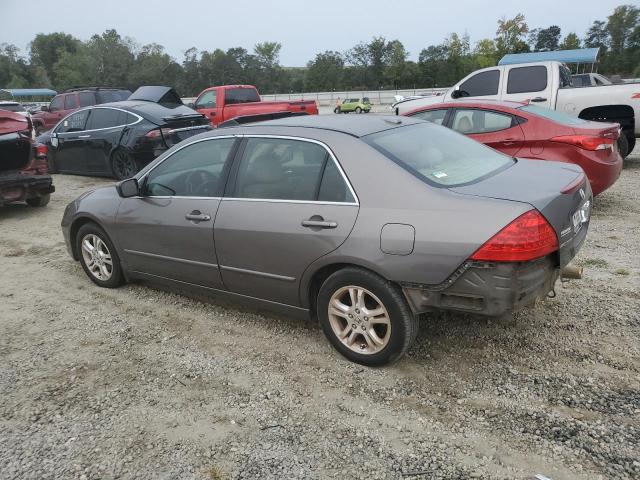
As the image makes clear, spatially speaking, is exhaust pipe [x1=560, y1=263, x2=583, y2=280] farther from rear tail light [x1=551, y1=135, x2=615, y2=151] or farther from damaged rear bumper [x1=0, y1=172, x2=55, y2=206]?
damaged rear bumper [x1=0, y1=172, x2=55, y2=206]

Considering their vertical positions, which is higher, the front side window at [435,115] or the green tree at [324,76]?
the front side window at [435,115]

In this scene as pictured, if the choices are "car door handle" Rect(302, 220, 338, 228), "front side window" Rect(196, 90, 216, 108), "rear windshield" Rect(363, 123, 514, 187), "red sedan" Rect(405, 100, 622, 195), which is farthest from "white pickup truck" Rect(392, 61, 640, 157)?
"car door handle" Rect(302, 220, 338, 228)

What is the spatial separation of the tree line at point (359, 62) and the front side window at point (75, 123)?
2440 inches

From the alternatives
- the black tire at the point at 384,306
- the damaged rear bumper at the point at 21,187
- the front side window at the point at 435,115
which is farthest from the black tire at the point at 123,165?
the black tire at the point at 384,306

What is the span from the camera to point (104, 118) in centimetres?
988

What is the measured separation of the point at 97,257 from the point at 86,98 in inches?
464

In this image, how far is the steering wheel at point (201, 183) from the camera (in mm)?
3832

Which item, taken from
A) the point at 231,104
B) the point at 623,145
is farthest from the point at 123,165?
the point at 623,145

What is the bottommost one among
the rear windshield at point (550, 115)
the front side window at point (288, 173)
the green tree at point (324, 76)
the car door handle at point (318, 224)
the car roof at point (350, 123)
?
the green tree at point (324, 76)

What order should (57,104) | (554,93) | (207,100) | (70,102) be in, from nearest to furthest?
1. (554,93)
2. (207,100)
3. (70,102)
4. (57,104)

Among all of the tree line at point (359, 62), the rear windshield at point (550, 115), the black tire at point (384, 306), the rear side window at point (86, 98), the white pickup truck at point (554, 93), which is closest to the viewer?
the black tire at point (384, 306)

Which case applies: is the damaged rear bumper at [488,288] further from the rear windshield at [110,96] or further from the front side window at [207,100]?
the rear windshield at [110,96]

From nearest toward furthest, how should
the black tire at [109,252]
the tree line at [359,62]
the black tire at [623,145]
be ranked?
the black tire at [109,252] → the black tire at [623,145] → the tree line at [359,62]

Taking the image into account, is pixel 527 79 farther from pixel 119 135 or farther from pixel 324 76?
pixel 324 76
